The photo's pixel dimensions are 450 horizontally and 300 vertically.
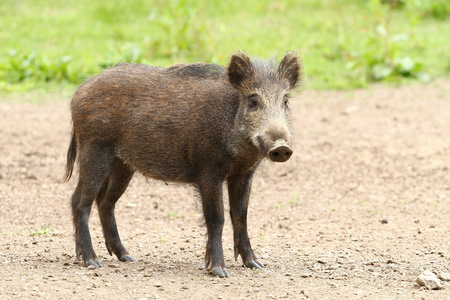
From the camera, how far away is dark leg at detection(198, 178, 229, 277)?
609 centimetres

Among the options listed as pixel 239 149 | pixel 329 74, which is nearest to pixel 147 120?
pixel 239 149

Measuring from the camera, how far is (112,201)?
22.2ft

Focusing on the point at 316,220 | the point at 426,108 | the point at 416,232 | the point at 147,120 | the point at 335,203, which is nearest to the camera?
the point at 147,120

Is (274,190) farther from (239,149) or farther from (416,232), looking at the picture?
(239,149)

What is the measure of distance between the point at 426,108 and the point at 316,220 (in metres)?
4.48

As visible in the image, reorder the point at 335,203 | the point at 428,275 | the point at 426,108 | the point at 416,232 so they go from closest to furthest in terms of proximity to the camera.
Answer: the point at 428,275 < the point at 416,232 < the point at 335,203 < the point at 426,108

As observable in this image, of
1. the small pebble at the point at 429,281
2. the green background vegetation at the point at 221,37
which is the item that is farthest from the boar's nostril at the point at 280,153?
the green background vegetation at the point at 221,37

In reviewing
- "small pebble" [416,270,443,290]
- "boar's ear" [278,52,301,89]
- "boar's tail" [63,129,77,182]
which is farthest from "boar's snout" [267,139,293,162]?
"boar's tail" [63,129,77,182]

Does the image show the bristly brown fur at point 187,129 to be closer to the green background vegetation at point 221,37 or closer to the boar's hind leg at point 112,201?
the boar's hind leg at point 112,201

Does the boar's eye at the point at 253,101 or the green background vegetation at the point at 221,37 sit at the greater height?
the green background vegetation at the point at 221,37

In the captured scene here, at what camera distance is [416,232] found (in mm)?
7469

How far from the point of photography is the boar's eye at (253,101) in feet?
19.7

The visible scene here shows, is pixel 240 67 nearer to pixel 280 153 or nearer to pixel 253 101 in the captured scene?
pixel 253 101

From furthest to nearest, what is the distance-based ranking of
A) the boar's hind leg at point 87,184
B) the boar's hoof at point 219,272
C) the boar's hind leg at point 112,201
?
1. the boar's hind leg at point 112,201
2. the boar's hind leg at point 87,184
3. the boar's hoof at point 219,272
